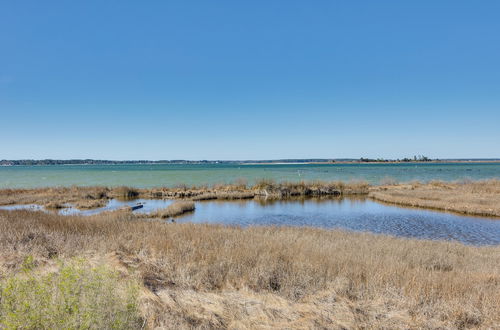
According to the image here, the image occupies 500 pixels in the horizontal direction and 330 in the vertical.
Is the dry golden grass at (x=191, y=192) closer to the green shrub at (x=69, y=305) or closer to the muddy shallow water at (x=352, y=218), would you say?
the muddy shallow water at (x=352, y=218)

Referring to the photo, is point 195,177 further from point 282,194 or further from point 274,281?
point 274,281

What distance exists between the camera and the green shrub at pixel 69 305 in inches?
150

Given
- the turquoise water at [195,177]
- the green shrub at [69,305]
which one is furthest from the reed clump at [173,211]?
the turquoise water at [195,177]

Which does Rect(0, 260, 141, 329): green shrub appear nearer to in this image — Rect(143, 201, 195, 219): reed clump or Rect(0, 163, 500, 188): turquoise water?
Rect(143, 201, 195, 219): reed clump

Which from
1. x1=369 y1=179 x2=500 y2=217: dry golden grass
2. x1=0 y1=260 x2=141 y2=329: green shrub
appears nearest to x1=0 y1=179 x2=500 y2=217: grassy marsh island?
x1=369 y1=179 x2=500 y2=217: dry golden grass

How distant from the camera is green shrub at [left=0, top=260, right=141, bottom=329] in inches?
150

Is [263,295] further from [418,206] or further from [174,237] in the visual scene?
[418,206]

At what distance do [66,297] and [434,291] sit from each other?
734 cm

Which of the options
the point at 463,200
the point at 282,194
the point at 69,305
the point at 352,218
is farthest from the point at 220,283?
the point at 282,194

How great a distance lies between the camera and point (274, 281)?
7.52 m

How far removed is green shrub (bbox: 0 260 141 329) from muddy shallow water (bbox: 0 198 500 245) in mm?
19641

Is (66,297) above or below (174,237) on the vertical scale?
above

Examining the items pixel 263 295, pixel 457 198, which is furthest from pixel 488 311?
pixel 457 198

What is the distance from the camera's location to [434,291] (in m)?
6.75
